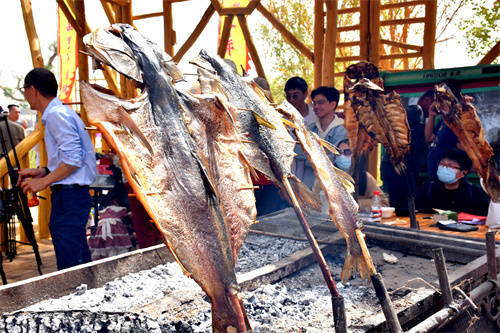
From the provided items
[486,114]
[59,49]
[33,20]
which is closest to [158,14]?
[33,20]

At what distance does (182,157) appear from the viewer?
1.57 meters

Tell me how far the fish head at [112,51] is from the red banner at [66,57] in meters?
9.47

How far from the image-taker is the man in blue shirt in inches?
128

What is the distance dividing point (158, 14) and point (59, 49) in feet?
12.9

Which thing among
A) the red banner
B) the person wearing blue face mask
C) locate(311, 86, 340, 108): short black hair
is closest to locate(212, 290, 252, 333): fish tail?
the person wearing blue face mask

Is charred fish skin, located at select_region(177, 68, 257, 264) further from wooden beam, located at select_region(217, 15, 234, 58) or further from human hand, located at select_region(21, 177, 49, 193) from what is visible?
wooden beam, located at select_region(217, 15, 234, 58)

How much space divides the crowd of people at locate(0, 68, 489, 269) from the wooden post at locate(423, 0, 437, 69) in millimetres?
1679

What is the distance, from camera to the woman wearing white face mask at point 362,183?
5000 mm

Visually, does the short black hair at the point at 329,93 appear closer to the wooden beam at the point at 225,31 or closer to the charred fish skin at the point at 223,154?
the wooden beam at the point at 225,31

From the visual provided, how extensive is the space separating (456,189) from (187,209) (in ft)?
14.5

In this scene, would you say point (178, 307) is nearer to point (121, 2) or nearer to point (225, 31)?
point (225, 31)

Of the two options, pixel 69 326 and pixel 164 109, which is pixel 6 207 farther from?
pixel 164 109

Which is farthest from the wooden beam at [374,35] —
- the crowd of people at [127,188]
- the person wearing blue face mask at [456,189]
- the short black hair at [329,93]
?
the person wearing blue face mask at [456,189]

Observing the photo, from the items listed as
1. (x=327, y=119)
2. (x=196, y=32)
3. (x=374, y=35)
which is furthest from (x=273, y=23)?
(x=327, y=119)
